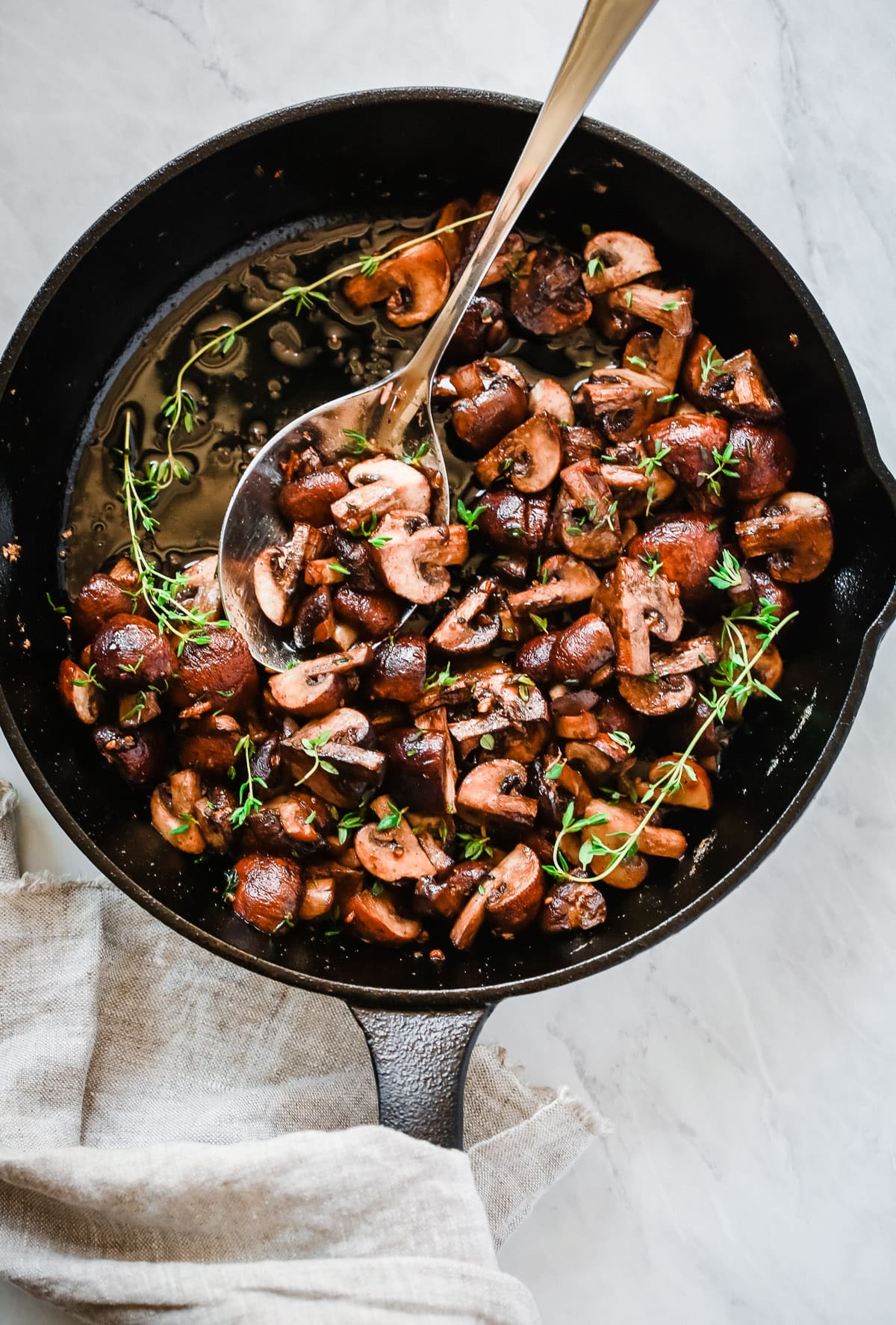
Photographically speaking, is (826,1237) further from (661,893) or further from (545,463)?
(545,463)

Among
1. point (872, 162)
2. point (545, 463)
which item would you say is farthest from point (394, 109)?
point (872, 162)

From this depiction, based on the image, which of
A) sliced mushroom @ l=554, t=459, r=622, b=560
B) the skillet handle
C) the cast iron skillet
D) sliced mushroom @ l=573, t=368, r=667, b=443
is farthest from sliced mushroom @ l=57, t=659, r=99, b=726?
sliced mushroom @ l=573, t=368, r=667, b=443

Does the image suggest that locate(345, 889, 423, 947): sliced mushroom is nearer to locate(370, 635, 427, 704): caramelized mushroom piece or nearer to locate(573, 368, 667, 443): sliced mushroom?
locate(370, 635, 427, 704): caramelized mushroom piece

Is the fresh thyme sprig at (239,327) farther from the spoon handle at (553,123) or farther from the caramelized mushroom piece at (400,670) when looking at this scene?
the caramelized mushroom piece at (400,670)

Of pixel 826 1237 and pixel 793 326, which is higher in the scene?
pixel 793 326

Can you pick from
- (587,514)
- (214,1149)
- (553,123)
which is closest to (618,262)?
(553,123)

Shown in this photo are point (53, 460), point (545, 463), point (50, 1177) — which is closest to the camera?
point (50, 1177)

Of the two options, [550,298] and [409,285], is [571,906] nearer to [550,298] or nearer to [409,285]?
[550,298]
